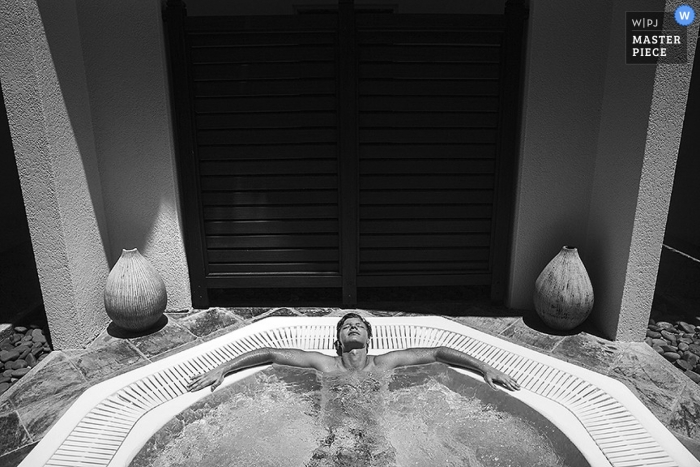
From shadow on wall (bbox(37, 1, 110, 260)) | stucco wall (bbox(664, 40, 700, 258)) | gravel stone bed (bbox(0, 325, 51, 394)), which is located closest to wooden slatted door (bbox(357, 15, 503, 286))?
shadow on wall (bbox(37, 1, 110, 260))

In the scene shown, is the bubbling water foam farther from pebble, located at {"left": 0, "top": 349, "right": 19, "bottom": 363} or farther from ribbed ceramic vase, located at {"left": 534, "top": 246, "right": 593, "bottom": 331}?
pebble, located at {"left": 0, "top": 349, "right": 19, "bottom": 363}

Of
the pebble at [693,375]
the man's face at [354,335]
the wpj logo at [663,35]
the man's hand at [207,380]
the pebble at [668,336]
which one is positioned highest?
the wpj logo at [663,35]

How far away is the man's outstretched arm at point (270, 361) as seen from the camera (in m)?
4.06

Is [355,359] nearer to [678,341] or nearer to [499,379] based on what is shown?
[499,379]

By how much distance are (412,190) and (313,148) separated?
1133 millimetres

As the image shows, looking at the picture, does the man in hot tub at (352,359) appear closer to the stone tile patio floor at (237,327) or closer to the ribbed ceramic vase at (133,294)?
the stone tile patio floor at (237,327)

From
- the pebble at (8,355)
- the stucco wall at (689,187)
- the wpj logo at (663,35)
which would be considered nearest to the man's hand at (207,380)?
the pebble at (8,355)

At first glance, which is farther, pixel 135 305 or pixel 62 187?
pixel 135 305

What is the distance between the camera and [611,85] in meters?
4.81

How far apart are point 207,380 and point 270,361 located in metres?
0.53

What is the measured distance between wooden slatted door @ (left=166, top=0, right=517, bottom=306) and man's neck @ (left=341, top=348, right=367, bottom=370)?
1.62 metres

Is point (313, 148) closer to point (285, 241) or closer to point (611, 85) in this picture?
point (285, 241)

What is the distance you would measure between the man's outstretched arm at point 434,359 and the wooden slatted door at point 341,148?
153 cm

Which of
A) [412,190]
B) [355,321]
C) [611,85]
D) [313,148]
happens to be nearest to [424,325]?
[355,321]
